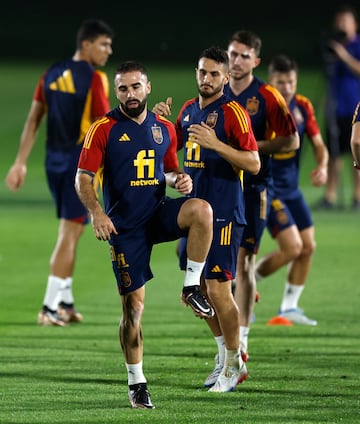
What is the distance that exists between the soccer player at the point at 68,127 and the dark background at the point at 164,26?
2718 centimetres

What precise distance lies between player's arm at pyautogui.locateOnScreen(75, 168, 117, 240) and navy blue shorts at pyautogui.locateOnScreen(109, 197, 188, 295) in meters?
0.19

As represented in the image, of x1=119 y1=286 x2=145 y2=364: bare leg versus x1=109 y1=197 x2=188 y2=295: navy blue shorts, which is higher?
x1=109 y1=197 x2=188 y2=295: navy blue shorts

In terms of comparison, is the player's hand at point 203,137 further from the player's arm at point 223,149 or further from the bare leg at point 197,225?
the bare leg at point 197,225

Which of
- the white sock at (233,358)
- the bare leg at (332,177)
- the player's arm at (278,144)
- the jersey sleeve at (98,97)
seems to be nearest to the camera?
the white sock at (233,358)

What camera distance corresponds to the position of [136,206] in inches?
307

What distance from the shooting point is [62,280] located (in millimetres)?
11555

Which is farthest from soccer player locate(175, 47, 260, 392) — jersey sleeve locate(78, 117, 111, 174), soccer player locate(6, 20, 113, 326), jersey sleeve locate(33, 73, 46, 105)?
jersey sleeve locate(33, 73, 46, 105)

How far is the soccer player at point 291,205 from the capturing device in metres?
11.4

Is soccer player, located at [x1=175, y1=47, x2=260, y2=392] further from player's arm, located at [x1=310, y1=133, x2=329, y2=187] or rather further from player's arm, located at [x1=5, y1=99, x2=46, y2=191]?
player's arm, located at [x1=5, y1=99, x2=46, y2=191]

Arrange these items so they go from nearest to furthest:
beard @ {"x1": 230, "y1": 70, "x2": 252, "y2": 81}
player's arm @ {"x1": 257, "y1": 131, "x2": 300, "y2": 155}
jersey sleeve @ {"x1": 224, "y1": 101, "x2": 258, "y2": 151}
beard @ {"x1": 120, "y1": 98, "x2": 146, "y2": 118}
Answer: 1. beard @ {"x1": 120, "y1": 98, "x2": 146, "y2": 118}
2. jersey sleeve @ {"x1": 224, "y1": 101, "x2": 258, "y2": 151}
3. player's arm @ {"x1": 257, "y1": 131, "x2": 300, "y2": 155}
4. beard @ {"x1": 230, "y1": 70, "x2": 252, "y2": 81}

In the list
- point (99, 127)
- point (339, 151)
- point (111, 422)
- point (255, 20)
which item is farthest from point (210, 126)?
point (255, 20)

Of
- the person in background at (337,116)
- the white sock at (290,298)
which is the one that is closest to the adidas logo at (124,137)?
the white sock at (290,298)

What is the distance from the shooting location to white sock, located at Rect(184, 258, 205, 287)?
7754 millimetres

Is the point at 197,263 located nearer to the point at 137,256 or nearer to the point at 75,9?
the point at 137,256
